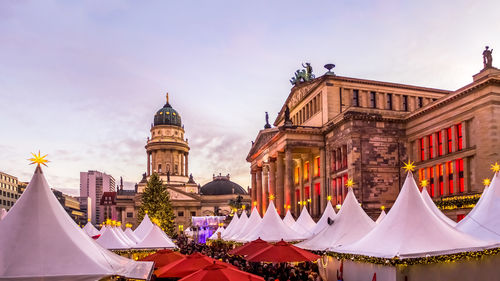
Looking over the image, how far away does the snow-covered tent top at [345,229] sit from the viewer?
19.1 meters

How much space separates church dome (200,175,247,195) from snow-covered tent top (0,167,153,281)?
12366 cm

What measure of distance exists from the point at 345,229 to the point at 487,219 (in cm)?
576

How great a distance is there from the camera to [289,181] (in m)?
48.2

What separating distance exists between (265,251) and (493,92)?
2302 cm

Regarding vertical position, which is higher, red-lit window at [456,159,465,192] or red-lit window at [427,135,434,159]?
red-lit window at [427,135,434,159]

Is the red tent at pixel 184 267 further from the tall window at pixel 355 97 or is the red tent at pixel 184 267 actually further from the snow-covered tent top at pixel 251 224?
the tall window at pixel 355 97

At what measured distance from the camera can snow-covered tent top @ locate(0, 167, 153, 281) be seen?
8.45 metres

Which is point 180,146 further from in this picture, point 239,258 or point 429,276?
point 429,276

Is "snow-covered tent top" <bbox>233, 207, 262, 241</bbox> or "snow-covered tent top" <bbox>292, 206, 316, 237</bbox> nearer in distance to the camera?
"snow-covered tent top" <bbox>292, 206, 316, 237</bbox>

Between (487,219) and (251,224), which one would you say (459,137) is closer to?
(251,224)

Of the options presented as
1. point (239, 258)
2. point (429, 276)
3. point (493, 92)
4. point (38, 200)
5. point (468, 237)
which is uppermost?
point (493, 92)

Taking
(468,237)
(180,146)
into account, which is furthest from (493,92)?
(180,146)

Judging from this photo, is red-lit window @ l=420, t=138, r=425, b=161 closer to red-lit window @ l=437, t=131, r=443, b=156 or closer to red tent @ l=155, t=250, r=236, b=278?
red-lit window @ l=437, t=131, r=443, b=156

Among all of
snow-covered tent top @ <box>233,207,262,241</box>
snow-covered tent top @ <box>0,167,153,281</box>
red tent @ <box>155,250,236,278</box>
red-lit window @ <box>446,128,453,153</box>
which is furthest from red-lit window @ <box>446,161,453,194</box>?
snow-covered tent top @ <box>0,167,153,281</box>
